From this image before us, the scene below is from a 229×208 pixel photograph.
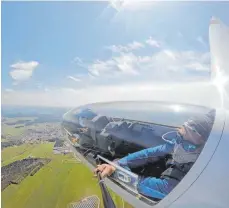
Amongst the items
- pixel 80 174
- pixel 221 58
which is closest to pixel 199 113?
pixel 221 58

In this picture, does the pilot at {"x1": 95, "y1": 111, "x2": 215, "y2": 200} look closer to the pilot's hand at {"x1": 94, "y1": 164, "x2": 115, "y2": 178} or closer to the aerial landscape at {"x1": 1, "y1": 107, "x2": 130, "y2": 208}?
the pilot's hand at {"x1": 94, "y1": 164, "x2": 115, "y2": 178}

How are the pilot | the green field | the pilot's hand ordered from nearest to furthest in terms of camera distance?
the pilot < the pilot's hand < the green field

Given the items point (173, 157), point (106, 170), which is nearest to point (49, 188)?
point (106, 170)

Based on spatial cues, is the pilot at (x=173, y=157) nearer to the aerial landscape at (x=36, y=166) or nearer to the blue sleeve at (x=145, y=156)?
the blue sleeve at (x=145, y=156)

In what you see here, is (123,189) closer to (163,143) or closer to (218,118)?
(163,143)

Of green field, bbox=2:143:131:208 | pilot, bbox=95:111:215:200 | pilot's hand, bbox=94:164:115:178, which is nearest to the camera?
pilot, bbox=95:111:215:200

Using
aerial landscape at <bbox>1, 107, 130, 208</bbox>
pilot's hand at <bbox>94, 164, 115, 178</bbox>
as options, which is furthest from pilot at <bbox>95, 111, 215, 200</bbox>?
aerial landscape at <bbox>1, 107, 130, 208</bbox>
